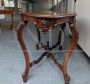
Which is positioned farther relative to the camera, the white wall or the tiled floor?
the white wall

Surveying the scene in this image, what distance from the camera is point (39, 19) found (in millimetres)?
1609

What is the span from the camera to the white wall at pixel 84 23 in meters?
2.30

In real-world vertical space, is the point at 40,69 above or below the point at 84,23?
below

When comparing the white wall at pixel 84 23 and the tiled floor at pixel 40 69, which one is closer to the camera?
the tiled floor at pixel 40 69

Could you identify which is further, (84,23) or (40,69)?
(84,23)

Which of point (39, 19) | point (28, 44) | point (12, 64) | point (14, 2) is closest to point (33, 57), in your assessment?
point (12, 64)

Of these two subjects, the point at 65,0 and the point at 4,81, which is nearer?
the point at 4,81

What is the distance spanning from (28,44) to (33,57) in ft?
2.06

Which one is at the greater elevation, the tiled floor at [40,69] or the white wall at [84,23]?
the white wall at [84,23]

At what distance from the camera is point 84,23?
249 centimetres

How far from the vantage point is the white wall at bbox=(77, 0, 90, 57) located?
230 centimetres

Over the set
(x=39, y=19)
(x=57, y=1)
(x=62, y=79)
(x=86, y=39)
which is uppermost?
(x=57, y=1)

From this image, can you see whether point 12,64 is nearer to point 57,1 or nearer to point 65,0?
point 57,1

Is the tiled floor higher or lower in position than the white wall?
lower
